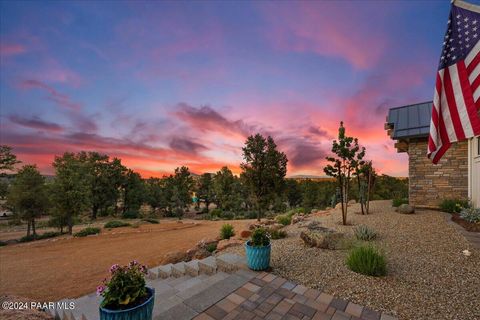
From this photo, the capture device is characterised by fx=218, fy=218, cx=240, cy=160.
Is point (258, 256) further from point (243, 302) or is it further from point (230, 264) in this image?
point (243, 302)

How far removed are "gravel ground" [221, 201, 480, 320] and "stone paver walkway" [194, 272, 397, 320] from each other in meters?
0.25

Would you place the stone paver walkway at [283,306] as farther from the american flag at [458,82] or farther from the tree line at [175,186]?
the tree line at [175,186]

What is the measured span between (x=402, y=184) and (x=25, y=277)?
3335cm

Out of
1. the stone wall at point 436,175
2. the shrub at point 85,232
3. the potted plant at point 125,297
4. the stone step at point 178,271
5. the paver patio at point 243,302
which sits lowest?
the shrub at point 85,232

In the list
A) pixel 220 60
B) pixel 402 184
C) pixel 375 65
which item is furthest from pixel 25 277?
pixel 402 184

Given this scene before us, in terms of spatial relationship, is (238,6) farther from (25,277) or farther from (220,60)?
(25,277)

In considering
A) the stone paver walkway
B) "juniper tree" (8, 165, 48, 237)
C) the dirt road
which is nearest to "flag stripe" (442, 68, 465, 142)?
the stone paver walkway

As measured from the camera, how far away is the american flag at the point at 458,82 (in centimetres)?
294

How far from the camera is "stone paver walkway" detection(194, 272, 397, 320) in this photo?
9.00ft

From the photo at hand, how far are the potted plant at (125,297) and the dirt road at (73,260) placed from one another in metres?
4.93

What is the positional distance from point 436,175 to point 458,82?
879cm

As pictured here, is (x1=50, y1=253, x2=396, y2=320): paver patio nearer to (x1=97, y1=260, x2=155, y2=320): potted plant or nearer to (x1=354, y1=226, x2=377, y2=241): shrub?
(x1=97, y1=260, x2=155, y2=320): potted plant

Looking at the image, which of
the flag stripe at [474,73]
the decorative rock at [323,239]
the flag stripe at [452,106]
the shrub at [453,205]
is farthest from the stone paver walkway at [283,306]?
the shrub at [453,205]

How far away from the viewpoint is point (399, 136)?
1000 centimetres
